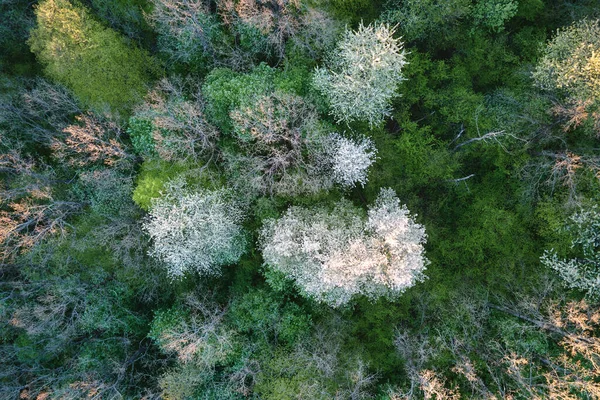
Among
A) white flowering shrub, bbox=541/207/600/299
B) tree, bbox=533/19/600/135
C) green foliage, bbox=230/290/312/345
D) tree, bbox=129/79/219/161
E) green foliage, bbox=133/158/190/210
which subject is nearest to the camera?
tree, bbox=533/19/600/135

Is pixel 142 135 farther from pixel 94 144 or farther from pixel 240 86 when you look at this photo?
pixel 240 86

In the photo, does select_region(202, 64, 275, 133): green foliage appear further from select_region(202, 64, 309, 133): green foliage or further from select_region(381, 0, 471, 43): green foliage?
select_region(381, 0, 471, 43): green foliage

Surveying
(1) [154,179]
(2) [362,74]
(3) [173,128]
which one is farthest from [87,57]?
(2) [362,74]

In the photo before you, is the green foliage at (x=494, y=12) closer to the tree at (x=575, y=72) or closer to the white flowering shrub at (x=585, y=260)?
the tree at (x=575, y=72)

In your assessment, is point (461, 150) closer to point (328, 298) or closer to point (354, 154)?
point (354, 154)

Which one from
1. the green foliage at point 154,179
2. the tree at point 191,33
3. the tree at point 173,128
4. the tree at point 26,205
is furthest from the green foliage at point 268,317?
the tree at point 191,33

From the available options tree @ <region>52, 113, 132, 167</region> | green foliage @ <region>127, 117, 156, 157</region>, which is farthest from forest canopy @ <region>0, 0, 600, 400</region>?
tree @ <region>52, 113, 132, 167</region>

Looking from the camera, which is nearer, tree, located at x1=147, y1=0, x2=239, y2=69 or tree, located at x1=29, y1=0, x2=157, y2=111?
tree, located at x1=147, y1=0, x2=239, y2=69

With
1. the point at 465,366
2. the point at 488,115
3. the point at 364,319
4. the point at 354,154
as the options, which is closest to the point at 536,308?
the point at 465,366
